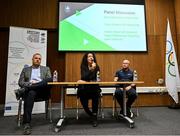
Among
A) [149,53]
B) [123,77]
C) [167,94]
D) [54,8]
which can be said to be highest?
[54,8]

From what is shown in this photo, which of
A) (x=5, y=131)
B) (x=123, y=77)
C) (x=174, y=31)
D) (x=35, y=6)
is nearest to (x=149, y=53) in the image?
(x=174, y=31)

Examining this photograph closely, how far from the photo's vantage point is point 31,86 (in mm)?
2859

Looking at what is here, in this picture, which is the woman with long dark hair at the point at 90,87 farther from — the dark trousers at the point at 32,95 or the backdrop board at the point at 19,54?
the backdrop board at the point at 19,54

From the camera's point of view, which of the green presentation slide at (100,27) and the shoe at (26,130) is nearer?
the shoe at (26,130)

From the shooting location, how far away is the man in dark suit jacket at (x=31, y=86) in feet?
8.84

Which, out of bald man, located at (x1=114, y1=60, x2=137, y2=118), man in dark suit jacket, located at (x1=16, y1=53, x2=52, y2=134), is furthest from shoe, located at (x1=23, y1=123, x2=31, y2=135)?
bald man, located at (x1=114, y1=60, x2=137, y2=118)

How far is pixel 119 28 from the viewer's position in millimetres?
4730

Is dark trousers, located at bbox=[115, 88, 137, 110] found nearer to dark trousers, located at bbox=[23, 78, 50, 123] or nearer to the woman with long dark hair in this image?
the woman with long dark hair

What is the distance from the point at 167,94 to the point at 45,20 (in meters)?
3.44

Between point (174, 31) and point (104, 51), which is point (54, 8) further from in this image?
point (174, 31)

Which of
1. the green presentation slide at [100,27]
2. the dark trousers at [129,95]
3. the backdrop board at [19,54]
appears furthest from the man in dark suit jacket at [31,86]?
the green presentation slide at [100,27]

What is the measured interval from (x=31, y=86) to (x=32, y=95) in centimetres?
14

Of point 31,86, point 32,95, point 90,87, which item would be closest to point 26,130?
point 32,95

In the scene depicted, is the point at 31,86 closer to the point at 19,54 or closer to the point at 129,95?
the point at 19,54
